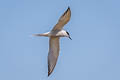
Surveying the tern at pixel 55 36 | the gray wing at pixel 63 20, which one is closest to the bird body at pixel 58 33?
the tern at pixel 55 36

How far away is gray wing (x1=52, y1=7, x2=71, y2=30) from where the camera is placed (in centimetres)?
1935

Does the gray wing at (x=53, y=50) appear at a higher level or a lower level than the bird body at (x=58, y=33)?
lower

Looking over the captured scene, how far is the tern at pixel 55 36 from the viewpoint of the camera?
19.6 metres

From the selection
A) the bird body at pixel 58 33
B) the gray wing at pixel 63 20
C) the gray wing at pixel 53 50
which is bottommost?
the gray wing at pixel 53 50

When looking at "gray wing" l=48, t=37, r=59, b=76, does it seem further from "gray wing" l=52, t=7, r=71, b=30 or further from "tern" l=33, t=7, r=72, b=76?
"gray wing" l=52, t=7, r=71, b=30

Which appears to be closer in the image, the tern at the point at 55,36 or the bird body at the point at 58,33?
the tern at the point at 55,36

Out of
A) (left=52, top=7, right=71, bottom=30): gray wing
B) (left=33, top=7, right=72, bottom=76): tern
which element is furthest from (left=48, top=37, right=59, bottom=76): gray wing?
(left=52, top=7, right=71, bottom=30): gray wing

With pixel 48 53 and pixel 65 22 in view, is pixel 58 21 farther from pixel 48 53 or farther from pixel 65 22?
pixel 48 53

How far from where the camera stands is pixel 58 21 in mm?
19766

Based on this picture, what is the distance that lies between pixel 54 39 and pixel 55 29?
89 centimetres

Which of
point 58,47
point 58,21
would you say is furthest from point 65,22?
point 58,47

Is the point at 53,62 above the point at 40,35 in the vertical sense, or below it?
below

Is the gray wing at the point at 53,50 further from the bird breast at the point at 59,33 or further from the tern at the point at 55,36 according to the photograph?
the bird breast at the point at 59,33

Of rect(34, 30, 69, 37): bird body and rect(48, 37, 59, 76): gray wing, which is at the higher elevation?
rect(34, 30, 69, 37): bird body
